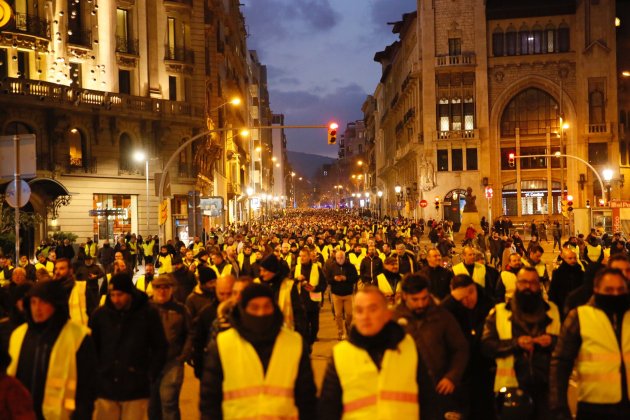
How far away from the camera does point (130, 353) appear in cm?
537

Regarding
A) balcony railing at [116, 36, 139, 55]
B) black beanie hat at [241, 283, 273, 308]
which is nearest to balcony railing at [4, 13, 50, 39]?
balcony railing at [116, 36, 139, 55]

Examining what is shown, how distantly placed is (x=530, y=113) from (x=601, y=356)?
2369 inches

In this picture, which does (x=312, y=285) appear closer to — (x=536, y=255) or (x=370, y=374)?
(x=536, y=255)

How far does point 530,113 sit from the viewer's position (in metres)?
61.8

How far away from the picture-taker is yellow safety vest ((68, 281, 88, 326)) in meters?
9.02

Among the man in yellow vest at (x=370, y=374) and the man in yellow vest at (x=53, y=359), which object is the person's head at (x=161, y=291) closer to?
the man in yellow vest at (x=53, y=359)

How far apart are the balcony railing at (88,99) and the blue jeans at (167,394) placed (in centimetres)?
2803

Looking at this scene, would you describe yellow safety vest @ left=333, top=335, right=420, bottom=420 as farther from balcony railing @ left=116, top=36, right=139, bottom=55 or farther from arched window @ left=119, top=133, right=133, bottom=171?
balcony railing @ left=116, top=36, right=139, bottom=55

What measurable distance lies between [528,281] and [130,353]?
3.29 meters

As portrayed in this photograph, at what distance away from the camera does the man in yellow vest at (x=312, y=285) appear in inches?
432

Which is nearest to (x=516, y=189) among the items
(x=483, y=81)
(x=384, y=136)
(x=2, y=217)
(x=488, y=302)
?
(x=483, y=81)

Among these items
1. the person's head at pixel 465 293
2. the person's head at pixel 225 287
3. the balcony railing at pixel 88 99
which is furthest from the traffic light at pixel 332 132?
the person's head at pixel 465 293

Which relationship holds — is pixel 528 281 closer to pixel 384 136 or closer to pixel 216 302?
pixel 216 302

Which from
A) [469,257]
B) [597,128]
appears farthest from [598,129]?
[469,257]
